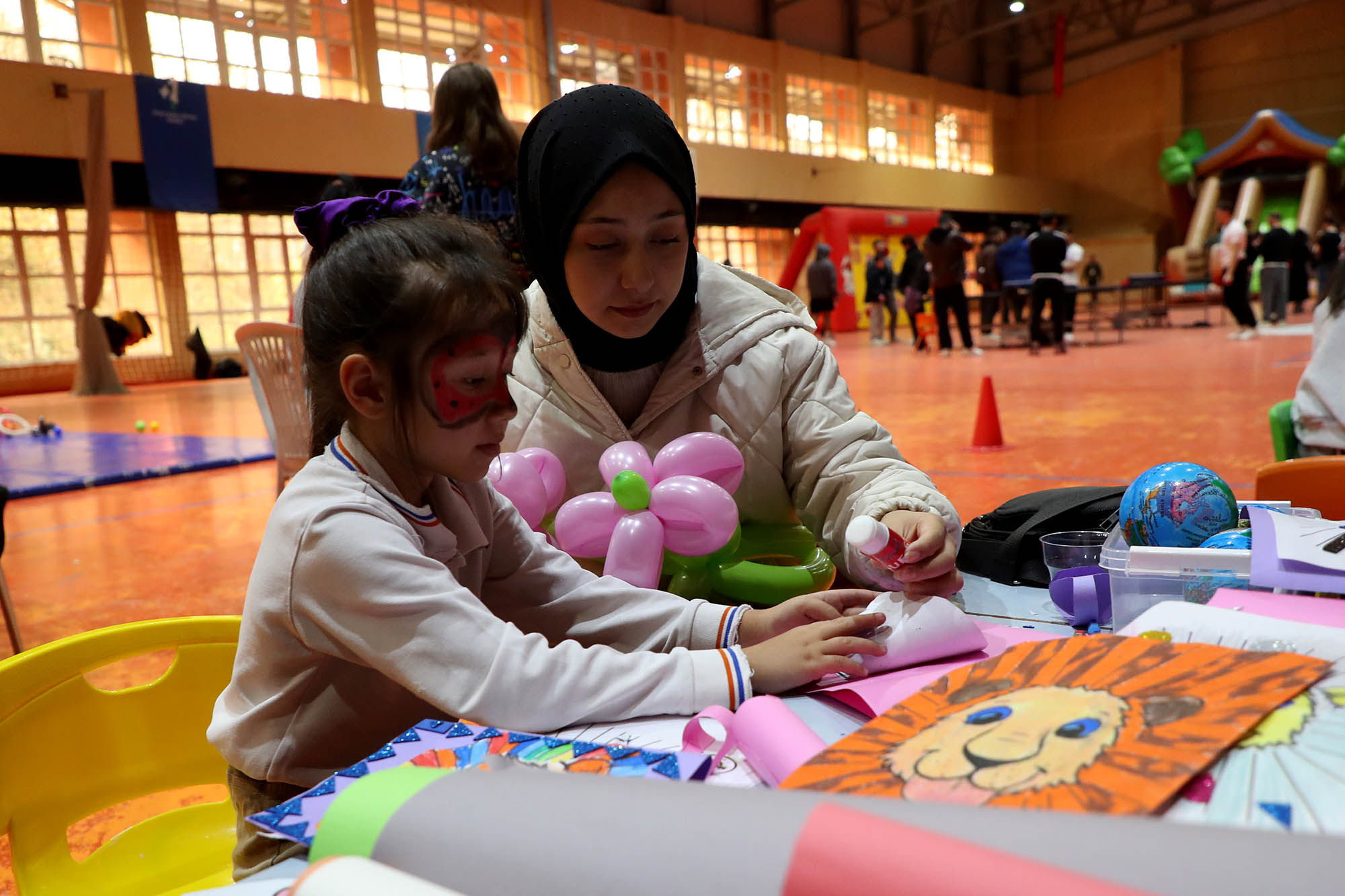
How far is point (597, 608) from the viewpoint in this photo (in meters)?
1.09

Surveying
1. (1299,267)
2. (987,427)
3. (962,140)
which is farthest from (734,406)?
(962,140)

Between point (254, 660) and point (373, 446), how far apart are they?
0.24 m

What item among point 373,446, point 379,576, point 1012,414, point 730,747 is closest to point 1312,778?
point 730,747

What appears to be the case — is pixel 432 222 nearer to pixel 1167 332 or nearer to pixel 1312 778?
pixel 1312 778

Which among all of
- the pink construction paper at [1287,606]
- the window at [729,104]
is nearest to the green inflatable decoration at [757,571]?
the pink construction paper at [1287,606]

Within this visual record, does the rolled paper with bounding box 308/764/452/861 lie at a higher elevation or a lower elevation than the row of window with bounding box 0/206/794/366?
lower

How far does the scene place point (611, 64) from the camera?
54.3ft

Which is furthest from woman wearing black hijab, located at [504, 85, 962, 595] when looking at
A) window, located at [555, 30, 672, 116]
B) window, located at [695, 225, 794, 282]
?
window, located at [695, 225, 794, 282]

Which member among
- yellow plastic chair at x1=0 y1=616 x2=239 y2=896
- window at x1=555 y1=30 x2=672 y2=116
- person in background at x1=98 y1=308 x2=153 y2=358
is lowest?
yellow plastic chair at x1=0 y1=616 x2=239 y2=896

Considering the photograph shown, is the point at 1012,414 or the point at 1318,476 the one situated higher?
the point at 1318,476

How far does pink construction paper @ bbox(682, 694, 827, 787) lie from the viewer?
66cm

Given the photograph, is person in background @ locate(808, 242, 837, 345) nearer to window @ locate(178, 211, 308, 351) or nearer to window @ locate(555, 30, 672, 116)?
window @ locate(555, 30, 672, 116)

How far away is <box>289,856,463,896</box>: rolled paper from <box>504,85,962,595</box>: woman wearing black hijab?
91 centimetres

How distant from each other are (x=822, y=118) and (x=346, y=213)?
2089 centimetres
